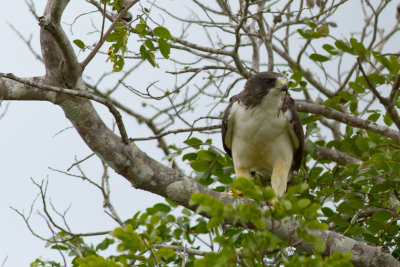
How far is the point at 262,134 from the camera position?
5.42m

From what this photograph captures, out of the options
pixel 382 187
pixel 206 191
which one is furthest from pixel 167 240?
pixel 382 187

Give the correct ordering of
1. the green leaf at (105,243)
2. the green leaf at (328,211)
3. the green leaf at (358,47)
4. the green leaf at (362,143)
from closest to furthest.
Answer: the green leaf at (358,47) → the green leaf at (105,243) → the green leaf at (328,211) → the green leaf at (362,143)

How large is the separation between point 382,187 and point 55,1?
2.92 m

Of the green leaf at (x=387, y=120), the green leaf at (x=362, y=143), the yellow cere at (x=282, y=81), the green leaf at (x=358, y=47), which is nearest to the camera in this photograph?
the green leaf at (x=358, y=47)

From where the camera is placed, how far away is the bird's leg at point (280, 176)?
18.2ft

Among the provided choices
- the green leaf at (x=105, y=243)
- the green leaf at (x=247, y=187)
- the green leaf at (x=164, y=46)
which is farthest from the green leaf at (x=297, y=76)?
the green leaf at (x=247, y=187)

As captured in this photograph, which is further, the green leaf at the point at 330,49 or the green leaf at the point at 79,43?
the green leaf at the point at 330,49

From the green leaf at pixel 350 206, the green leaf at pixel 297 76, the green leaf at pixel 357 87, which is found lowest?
the green leaf at pixel 350 206

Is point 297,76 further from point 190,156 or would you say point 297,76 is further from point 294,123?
point 190,156

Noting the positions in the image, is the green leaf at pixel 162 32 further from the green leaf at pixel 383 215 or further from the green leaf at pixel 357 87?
the green leaf at pixel 383 215

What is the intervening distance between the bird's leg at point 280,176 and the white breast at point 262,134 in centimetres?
5

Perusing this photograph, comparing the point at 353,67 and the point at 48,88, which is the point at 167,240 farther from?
the point at 353,67

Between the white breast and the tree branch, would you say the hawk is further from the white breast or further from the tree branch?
the tree branch

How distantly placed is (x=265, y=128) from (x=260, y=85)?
14.7 inches
